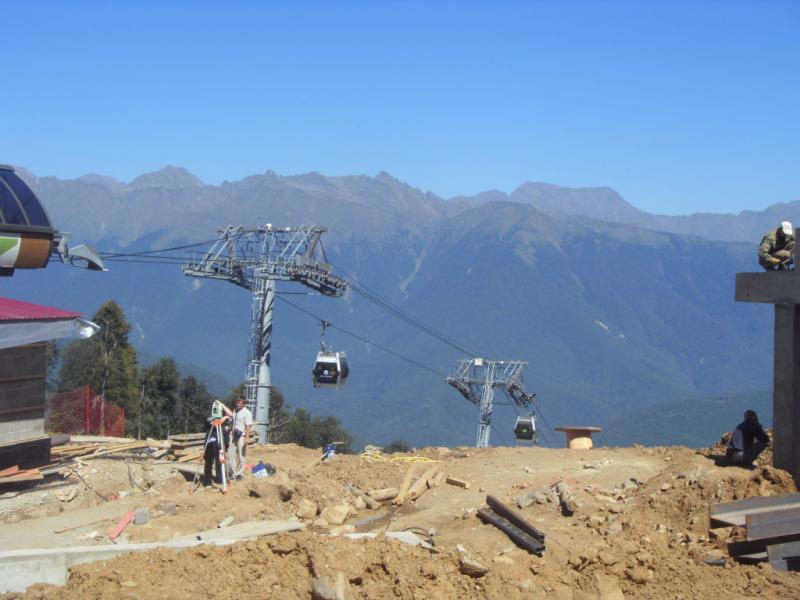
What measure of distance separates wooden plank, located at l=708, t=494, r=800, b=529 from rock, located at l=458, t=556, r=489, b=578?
11.3 ft

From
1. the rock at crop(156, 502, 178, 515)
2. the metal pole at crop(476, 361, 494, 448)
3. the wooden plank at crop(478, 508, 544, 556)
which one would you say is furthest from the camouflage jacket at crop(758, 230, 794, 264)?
the metal pole at crop(476, 361, 494, 448)

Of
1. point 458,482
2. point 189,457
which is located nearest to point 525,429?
point 189,457

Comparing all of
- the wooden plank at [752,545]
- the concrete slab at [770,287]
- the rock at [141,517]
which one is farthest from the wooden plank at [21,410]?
the concrete slab at [770,287]

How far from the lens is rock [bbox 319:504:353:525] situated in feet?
46.9

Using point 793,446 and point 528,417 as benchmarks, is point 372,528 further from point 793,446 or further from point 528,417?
point 528,417

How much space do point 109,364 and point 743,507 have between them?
49.3 m

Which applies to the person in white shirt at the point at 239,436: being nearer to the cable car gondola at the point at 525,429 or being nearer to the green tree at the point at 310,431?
the cable car gondola at the point at 525,429

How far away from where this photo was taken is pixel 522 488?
1602 cm

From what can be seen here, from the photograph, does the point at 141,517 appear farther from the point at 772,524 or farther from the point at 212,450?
the point at 772,524

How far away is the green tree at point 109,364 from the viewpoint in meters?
55.5

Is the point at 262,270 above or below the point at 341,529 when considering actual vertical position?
above

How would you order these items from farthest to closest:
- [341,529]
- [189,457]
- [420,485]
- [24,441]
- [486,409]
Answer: [486,409] < [189,457] < [24,441] < [420,485] < [341,529]

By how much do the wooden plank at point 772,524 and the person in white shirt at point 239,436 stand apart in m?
8.52

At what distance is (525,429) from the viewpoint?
39312mm
